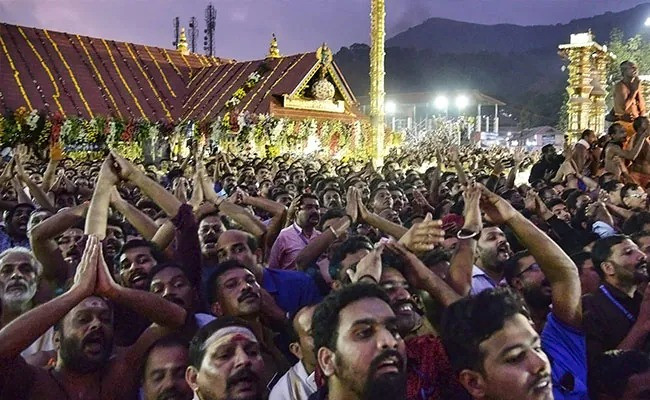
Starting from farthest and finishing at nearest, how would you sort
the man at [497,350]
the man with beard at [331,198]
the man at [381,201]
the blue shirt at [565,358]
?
the man with beard at [331,198] → the man at [381,201] → the blue shirt at [565,358] → the man at [497,350]

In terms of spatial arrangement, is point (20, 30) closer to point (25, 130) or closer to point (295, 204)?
point (25, 130)

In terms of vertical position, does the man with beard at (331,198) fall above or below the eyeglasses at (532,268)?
above

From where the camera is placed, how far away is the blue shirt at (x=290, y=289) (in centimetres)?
385

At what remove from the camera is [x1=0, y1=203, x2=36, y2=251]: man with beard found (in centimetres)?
534

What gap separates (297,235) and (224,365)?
2797 mm

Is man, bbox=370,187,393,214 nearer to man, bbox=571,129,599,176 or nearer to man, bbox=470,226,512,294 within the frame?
man, bbox=470,226,512,294

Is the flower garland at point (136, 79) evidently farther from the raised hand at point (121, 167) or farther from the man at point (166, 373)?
the man at point (166, 373)

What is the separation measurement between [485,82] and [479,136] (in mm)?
45979

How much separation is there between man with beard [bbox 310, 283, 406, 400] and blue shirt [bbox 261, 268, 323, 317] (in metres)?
1.37

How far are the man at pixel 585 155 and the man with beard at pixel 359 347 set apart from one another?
786 cm

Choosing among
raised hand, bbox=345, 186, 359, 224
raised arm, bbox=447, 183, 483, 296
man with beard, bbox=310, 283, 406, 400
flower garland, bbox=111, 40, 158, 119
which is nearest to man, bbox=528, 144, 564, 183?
raised hand, bbox=345, 186, 359, 224

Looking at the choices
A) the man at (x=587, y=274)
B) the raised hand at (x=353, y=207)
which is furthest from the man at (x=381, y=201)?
the man at (x=587, y=274)

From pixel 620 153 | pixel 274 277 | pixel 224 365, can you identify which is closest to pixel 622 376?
pixel 224 365

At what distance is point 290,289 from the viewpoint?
3932 mm
